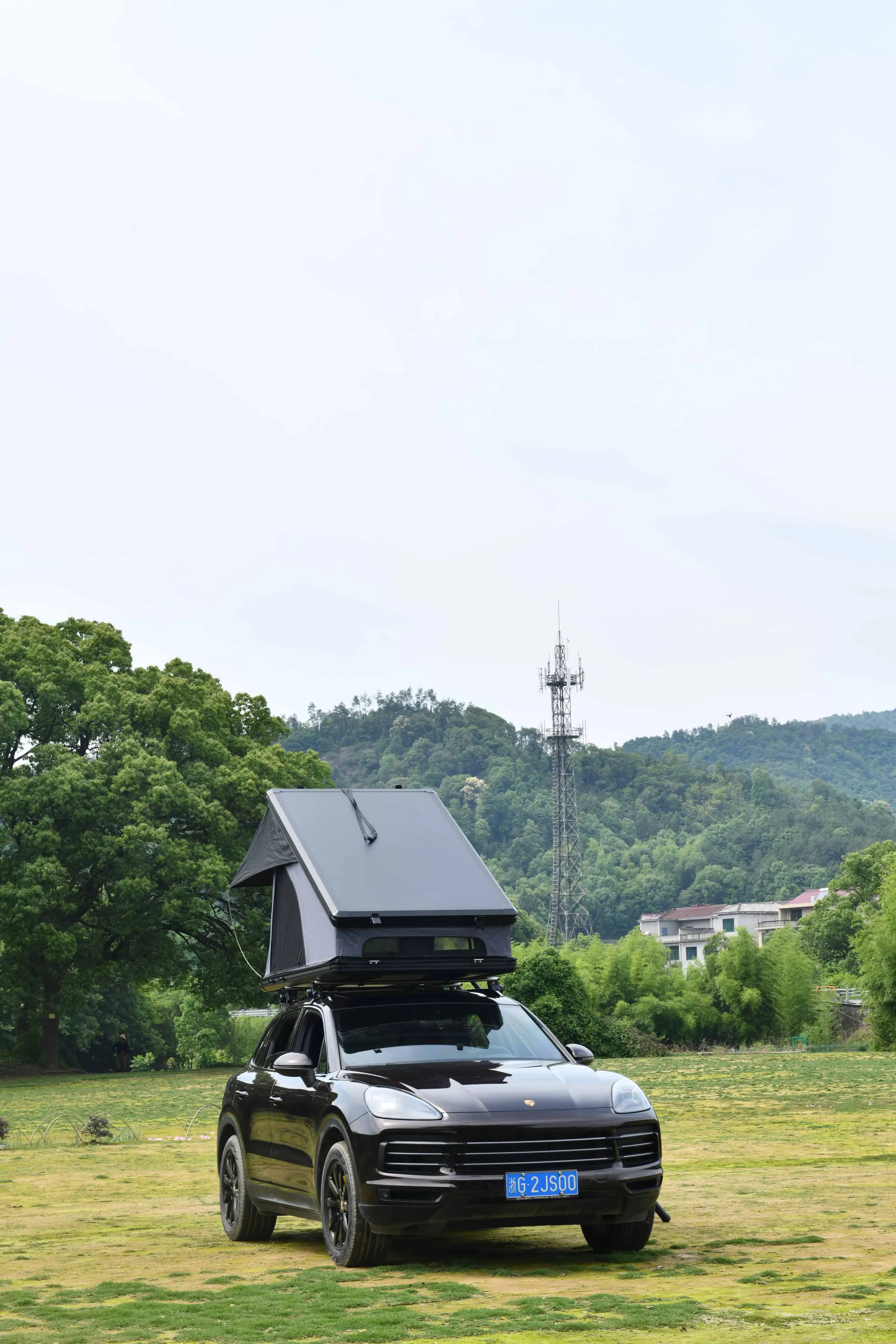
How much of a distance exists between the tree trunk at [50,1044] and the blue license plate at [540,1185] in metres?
35.9

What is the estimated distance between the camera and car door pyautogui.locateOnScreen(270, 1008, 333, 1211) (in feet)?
31.3

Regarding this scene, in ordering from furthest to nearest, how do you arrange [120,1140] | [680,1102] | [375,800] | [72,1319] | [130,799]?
[130,799]
[680,1102]
[120,1140]
[375,800]
[72,1319]

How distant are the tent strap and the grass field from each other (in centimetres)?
265

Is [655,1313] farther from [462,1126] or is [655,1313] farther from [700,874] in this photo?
[700,874]

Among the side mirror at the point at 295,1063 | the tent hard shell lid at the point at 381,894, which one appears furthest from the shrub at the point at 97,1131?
the side mirror at the point at 295,1063

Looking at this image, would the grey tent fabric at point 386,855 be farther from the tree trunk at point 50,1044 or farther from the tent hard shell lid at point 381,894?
the tree trunk at point 50,1044

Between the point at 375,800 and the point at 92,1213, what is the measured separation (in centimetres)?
434

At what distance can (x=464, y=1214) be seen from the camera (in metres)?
8.55

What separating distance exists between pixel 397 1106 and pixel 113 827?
33.2 m

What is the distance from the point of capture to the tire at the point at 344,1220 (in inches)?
348

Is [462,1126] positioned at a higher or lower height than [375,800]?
lower

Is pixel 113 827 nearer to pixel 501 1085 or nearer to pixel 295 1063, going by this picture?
pixel 295 1063

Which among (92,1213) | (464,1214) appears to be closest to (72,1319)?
(464,1214)

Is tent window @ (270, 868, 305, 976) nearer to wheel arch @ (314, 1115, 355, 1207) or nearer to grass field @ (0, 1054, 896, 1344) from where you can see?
grass field @ (0, 1054, 896, 1344)
